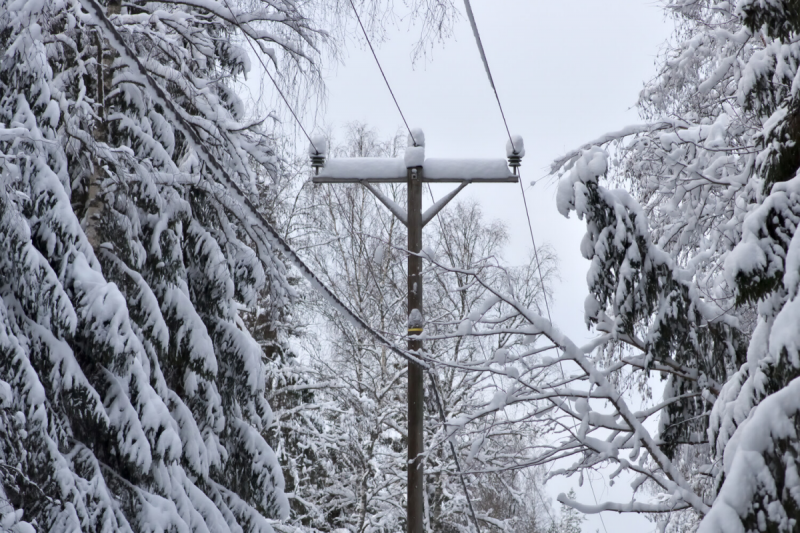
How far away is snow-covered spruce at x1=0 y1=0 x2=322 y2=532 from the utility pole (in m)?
0.83

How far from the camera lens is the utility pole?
19.6 feet

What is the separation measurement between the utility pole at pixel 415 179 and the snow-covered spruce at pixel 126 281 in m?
0.83

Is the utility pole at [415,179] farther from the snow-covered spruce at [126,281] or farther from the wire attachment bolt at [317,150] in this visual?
the snow-covered spruce at [126,281]

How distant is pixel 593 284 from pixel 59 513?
315 centimetres

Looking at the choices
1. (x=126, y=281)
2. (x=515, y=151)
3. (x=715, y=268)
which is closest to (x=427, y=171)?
(x=515, y=151)

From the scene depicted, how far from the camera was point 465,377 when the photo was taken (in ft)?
40.8

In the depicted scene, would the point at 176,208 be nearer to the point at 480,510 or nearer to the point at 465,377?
the point at 465,377

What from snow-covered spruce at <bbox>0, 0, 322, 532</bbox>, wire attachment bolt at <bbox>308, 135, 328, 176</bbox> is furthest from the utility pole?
snow-covered spruce at <bbox>0, 0, 322, 532</bbox>

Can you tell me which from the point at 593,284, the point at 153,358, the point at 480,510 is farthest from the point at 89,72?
the point at 480,510

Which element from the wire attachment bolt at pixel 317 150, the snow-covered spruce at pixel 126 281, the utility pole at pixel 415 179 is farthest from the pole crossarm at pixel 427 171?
the snow-covered spruce at pixel 126 281

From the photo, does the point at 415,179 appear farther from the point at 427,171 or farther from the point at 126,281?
the point at 126,281

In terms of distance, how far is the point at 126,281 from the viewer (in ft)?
14.5

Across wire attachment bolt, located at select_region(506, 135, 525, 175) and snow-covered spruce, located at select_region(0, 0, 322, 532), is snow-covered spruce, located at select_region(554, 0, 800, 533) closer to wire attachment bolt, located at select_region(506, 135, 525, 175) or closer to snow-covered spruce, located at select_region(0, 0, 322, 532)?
wire attachment bolt, located at select_region(506, 135, 525, 175)

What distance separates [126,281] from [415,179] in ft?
8.43
